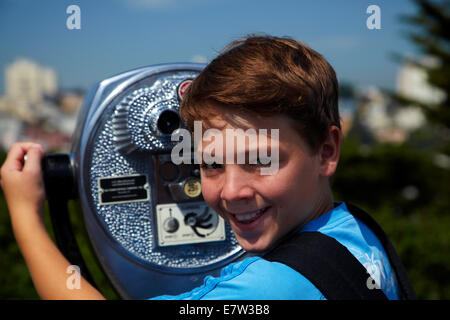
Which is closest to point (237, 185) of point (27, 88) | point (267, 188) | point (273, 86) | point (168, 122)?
point (267, 188)

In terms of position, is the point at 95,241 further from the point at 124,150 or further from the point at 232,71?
the point at 232,71

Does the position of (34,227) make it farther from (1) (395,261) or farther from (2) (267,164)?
(1) (395,261)

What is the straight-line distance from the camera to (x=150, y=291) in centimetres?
127

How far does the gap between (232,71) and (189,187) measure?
412 mm

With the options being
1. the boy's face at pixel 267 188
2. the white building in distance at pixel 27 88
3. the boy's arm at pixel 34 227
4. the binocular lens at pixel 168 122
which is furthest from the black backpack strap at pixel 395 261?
the white building in distance at pixel 27 88

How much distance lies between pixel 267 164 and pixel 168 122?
15.1 inches

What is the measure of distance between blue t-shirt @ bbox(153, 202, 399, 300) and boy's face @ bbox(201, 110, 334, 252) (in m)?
0.05

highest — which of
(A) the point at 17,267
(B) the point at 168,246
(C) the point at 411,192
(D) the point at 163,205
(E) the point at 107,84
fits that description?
(E) the point at 107,84

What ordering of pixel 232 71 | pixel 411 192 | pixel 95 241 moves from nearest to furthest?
1. pixel 232 71
2. pixel 95 241
3. pixel 411 192

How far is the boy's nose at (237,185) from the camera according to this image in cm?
99

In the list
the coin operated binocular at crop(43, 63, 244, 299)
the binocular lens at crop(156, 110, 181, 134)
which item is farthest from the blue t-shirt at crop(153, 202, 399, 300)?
the binocular lens at crop(156, 110, 181, 134)

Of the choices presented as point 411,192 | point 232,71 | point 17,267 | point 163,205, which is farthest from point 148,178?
point 411,192

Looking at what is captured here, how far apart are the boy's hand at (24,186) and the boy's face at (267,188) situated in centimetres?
45

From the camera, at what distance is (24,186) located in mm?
1202
